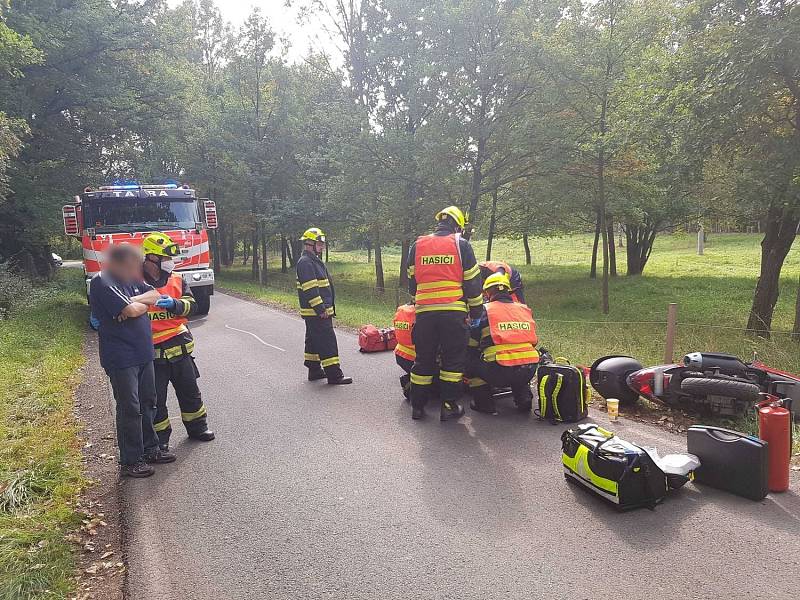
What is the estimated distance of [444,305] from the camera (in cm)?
537

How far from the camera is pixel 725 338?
36.3 feet

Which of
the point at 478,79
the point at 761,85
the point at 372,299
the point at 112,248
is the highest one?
the point at 478,79

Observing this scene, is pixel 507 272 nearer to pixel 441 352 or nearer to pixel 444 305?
pixel 444 305

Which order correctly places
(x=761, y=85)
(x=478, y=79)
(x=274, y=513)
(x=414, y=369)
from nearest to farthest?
(x=274, y=513) → (x=414, y=369) → (x=761, y=85) → (x=478, y=79)

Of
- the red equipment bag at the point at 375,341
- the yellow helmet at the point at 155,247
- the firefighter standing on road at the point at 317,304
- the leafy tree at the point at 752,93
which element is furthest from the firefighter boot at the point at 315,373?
Answer: the leafy tree at the point at 752,93

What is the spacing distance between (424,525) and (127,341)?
2.71 meters

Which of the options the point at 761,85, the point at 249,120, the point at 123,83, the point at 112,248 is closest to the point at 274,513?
the point at 112,248

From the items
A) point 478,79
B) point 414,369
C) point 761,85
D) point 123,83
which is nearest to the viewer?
point 414,369

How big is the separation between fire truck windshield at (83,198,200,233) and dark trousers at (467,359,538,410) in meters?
9.31

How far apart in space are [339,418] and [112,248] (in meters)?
2.76

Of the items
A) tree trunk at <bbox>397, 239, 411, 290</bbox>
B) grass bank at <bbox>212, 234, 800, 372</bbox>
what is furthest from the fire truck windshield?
tree trunk at <bbox>397, 239, 411, 290</bbox>

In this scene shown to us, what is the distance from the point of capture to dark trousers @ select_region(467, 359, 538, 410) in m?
5.43

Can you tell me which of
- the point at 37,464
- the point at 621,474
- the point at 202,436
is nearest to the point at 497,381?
the point at 621,474

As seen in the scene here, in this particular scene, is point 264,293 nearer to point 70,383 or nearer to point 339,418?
point 70,383
